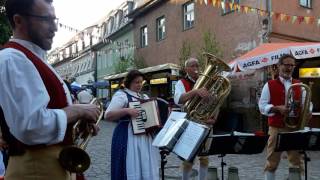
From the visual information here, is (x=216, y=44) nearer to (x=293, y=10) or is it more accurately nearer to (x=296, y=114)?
(x=293, y=10)

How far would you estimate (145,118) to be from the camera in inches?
222

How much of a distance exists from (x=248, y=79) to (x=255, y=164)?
24.5 ft

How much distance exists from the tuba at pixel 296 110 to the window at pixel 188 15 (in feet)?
52.1

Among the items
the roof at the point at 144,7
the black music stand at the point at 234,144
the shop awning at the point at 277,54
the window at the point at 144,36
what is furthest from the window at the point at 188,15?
the black music stand at the point at 234,144

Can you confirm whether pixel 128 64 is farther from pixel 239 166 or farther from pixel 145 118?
pixel 145 118

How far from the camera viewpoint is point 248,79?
17.2 metres

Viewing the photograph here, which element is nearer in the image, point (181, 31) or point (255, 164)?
point (255, 164)

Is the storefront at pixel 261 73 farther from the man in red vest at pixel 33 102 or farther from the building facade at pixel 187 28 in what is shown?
the man in red vest at pixel 33 102

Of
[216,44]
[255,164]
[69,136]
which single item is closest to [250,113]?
[216,44]

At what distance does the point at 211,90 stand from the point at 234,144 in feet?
2.55

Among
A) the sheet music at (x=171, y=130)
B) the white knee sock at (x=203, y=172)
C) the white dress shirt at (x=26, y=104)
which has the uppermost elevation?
the white dress shirt at (x=26, y=104)

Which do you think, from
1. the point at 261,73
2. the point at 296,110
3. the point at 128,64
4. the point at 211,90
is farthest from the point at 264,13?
the point at 128,64

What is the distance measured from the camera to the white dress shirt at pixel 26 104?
220cm

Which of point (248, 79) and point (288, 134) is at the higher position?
point (248, 79)
